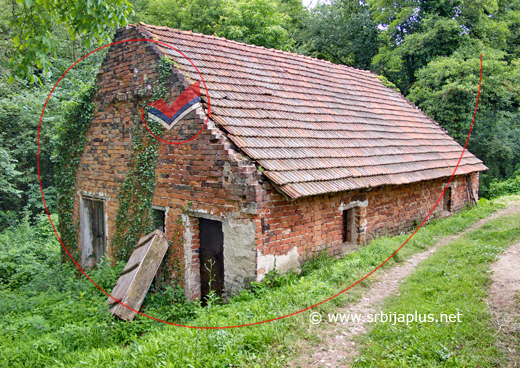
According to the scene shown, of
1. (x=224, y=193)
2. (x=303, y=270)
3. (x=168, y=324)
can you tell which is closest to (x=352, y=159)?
(x=303, y=270)

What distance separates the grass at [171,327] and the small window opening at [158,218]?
1.22 metres

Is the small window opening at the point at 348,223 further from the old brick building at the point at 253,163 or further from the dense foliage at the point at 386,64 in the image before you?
the dense foliage at the point at 386,64

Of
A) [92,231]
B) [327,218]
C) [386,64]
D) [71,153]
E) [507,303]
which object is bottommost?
[507,303]

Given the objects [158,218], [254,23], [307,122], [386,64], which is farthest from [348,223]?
[386,64]

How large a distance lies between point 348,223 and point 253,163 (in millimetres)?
3248

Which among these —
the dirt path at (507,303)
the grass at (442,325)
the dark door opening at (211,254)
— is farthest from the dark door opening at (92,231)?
the dirt path at (507,303)

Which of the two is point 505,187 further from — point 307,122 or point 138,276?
point 138,276

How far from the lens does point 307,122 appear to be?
8.12 metres

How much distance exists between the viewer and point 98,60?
16.7 m

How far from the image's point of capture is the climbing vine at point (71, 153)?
29.0 ft

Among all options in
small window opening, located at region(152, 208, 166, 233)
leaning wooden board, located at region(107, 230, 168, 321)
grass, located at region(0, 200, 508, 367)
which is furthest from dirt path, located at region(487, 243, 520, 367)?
small window opening, located at region(152, 208, 166, 233)

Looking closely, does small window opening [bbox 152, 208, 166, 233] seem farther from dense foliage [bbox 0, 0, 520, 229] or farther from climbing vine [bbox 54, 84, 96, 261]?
dense foliage [bbox 0, 0, 520, 229]

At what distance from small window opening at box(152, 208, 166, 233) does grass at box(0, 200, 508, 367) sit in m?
1.22

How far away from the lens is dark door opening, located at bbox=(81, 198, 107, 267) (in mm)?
8984
